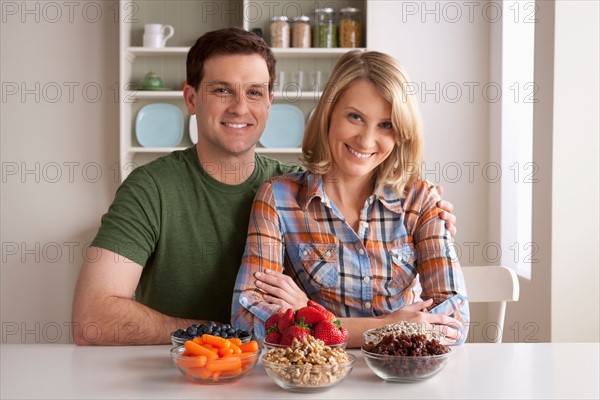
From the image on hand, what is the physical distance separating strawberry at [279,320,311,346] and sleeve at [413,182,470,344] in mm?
478

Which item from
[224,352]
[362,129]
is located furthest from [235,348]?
[362,129]

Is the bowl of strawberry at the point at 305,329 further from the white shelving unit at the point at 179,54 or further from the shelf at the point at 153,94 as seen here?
the shelf at the point at 153,94

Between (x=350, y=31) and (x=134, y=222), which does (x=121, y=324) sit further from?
(x=350, y=31)

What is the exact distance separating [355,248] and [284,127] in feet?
7.16

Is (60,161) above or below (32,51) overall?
below

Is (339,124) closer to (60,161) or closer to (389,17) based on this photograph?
(389,17)

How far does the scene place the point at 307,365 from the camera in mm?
1237

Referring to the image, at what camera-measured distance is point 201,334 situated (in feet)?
4.72

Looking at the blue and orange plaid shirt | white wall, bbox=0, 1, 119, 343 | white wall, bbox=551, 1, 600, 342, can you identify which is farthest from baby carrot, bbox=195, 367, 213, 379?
white wall, bbox=0, 1, 119, 343

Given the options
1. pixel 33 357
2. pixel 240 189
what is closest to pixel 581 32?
pixel 240 189

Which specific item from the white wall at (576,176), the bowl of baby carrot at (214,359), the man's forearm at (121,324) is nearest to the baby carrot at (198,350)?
the bowl of baby carrot at (214,359)

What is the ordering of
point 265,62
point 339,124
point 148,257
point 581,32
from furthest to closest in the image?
point 581,32, point 265,62, point 148,257, point 339,124

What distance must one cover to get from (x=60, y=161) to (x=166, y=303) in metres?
2.38

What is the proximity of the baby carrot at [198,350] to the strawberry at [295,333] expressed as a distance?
137 millimetres
